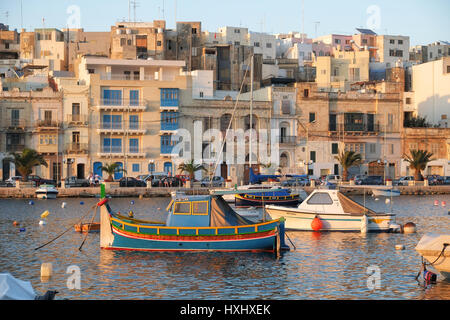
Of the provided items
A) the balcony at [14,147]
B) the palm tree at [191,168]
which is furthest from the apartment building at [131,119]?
the balcony at [14,147]

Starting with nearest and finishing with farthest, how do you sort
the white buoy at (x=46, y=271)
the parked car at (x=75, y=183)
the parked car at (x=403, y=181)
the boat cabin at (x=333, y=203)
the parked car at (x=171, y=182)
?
the white buoy at (x=46, y=271) → the boat cabin at (x=333, y=203) → the parked car at (x=75, y=183) → the parked car at (x=171, y=182) → the parked car at (x=403, y=181)

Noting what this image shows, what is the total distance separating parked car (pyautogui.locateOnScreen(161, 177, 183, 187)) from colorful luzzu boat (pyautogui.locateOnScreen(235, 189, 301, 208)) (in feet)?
51.3

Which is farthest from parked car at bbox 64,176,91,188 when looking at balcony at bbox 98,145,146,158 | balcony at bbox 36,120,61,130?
balcony at bbox 36,120,61,130

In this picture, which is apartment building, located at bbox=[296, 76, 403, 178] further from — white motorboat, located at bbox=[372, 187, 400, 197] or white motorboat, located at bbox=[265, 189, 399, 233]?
white motorboat, located at bbox=[265, 189, 399, 233]

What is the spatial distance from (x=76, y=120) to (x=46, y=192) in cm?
1291

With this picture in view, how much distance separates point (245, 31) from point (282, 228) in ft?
257

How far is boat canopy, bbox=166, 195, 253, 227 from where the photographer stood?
31922mm

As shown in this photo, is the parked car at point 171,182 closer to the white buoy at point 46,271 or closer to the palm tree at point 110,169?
the palm tree at point 110,169

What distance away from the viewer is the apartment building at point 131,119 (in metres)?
75.7

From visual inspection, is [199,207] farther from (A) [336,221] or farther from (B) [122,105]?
(B) [122,105]

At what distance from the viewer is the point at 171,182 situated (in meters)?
71.8

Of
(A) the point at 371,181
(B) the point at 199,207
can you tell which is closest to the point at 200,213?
(B) the point at 199,207

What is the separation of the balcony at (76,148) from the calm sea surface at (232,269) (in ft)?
110
